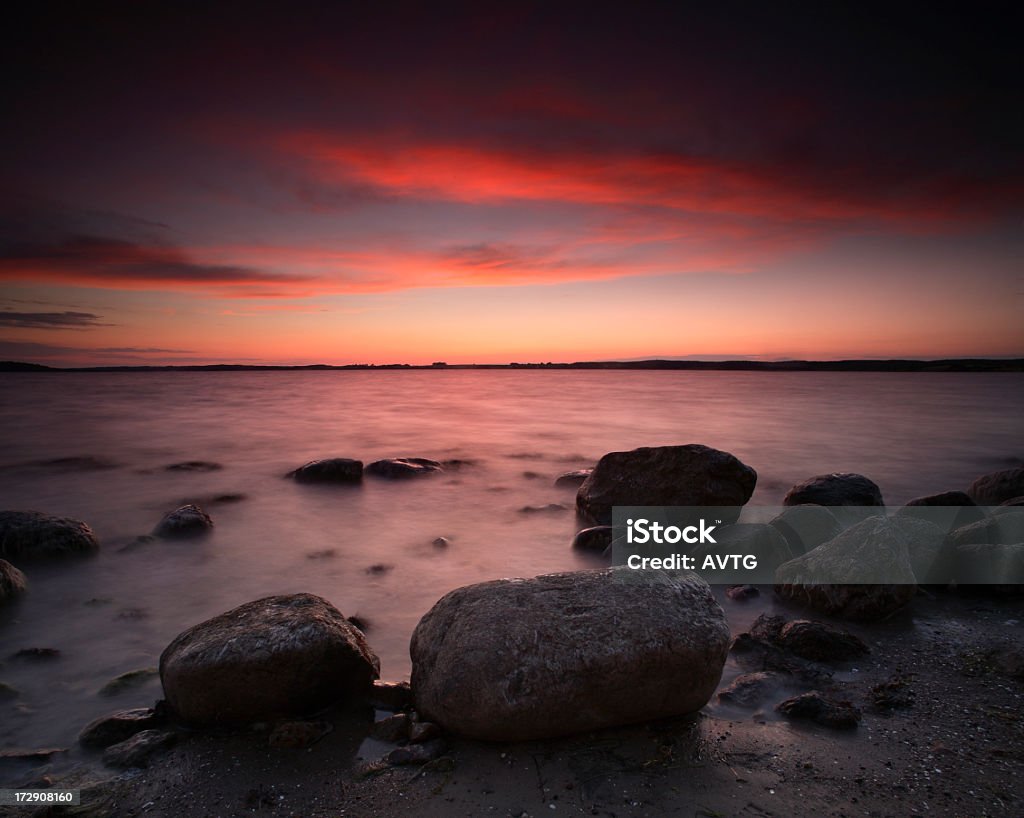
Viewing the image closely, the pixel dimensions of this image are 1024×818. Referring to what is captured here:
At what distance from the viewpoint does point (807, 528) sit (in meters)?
6.55

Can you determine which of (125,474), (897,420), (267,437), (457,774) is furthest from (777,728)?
(897,420)

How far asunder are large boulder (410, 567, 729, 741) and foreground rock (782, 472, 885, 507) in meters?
5.20

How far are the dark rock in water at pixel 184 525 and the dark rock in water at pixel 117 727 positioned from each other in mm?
4818

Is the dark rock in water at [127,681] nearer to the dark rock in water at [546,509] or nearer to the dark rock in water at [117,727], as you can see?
the dark rock in water at [117,727]

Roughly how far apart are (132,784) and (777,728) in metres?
3.61

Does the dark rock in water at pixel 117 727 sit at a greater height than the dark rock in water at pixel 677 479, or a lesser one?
lesser

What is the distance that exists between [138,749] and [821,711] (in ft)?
13.1

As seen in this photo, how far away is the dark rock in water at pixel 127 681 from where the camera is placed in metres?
4.36

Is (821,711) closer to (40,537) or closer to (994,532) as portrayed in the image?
(994,532)

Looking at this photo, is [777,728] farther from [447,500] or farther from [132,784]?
[447,500]

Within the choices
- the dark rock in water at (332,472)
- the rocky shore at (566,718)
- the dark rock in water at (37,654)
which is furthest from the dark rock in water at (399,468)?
the rocky shore at (566,718)

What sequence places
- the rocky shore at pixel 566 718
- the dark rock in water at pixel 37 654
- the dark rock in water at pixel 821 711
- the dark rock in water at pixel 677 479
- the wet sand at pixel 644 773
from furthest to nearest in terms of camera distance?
the dark rock in water at pixel 677 479 < the dark rock in water at pixel 37 654 < the dark rock in water at pixel 821 711 < the rocky shore at pixel 566 718 < the wet sand at pixel 644 773

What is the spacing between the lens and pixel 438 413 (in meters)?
28.9

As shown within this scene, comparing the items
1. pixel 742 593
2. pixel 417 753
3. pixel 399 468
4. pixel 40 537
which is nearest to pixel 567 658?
pixel 417 753
